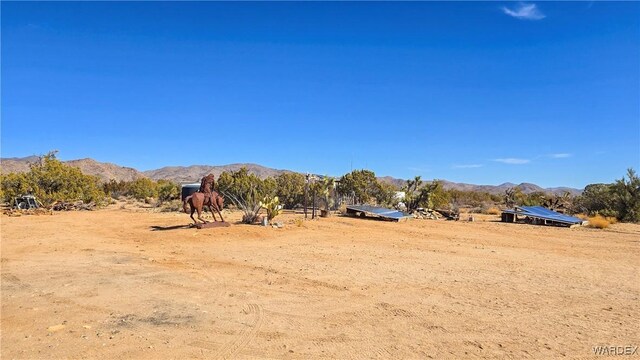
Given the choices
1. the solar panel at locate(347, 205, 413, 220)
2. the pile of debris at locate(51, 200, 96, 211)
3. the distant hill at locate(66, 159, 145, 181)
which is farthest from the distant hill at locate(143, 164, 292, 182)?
the solar panel at locate(347, 205, 413, 220)

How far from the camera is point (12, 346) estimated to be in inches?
196

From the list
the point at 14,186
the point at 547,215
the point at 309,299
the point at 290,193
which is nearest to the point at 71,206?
the point at 14,186

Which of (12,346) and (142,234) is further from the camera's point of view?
(142,234)

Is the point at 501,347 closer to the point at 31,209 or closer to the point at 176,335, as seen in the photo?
the point at 176,335

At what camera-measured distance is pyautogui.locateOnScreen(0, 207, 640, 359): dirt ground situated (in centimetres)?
507

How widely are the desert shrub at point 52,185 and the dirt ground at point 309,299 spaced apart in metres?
15.6

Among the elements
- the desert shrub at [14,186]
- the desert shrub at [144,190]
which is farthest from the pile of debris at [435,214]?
the desert shrub at [144,190]

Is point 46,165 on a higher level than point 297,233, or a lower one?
higher

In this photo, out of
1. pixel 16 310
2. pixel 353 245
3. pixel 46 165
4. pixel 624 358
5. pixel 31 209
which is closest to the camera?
pixel 624 358

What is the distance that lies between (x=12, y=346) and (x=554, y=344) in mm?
6599

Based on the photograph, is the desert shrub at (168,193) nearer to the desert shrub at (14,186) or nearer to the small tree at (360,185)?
the desert shrub at (14,186)

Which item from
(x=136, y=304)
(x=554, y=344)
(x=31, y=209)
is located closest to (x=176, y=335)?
(x=136, y=304)

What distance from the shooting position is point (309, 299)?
707cm

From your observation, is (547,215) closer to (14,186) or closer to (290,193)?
(290,193)
